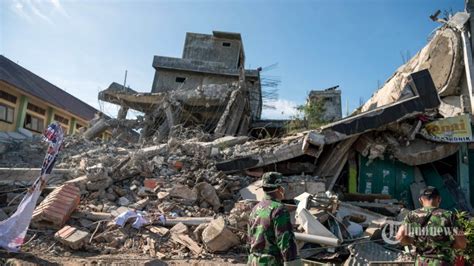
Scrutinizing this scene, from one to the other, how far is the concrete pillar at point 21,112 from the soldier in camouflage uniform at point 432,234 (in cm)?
2104

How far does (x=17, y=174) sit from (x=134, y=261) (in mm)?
4298

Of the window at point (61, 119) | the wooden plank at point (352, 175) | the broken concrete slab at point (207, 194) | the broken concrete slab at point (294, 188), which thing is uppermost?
the window at point (61, 119)

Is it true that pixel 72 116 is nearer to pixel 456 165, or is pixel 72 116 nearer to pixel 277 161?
pixel 277 161

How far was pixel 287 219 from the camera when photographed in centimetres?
326

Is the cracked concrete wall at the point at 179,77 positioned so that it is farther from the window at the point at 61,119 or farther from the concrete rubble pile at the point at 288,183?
the concrete rubble pile at the point at 288,183

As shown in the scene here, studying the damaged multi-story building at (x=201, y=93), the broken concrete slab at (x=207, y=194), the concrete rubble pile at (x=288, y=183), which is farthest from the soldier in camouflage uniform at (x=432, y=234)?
the damaged multi-story building at (x=201, y=93)

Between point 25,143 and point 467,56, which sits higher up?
point 467,56

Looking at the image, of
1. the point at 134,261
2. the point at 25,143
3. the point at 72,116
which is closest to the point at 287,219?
the point at 134,261

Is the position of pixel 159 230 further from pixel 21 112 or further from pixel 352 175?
pixel 21 112

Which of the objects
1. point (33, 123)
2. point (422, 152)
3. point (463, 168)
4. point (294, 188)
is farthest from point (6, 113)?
point (463, 168)

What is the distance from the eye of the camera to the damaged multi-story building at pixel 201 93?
14.7m

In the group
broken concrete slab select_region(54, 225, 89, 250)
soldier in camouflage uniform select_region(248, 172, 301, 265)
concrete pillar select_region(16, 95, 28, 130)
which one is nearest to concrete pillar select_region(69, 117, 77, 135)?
concrete pillar select_region(16, 95, 28, 130)

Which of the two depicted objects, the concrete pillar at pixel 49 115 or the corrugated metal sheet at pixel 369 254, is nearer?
the corrugated metal sheet at pixel 369 254

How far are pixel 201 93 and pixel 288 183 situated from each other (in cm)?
838
